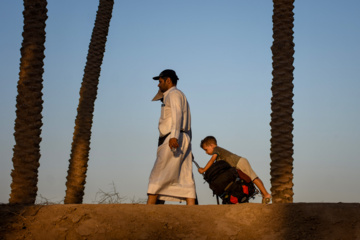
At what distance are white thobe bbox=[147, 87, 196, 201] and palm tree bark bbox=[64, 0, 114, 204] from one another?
5.11m

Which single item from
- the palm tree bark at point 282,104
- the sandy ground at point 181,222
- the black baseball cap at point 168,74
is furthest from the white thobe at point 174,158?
the palm tree bark at point 282,104

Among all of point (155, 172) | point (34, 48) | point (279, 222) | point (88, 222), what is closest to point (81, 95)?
point (34, 48)

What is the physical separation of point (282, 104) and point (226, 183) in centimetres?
308

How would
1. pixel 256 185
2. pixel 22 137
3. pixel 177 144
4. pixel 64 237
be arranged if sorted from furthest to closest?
pixel 22 137, pixel 256 185, pixel 177 144, pixel 64 237

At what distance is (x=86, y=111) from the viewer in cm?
1301

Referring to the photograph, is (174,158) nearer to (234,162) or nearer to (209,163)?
(209,163)

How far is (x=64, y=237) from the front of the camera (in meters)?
6.63

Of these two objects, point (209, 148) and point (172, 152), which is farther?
point (209, 148)

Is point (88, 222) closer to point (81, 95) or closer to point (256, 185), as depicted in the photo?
point (256, 185)

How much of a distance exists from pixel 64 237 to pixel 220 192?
2.61 meters

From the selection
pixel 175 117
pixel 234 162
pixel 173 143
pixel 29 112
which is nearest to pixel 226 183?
pixel 234 162

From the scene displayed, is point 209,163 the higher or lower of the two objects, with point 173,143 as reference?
lower

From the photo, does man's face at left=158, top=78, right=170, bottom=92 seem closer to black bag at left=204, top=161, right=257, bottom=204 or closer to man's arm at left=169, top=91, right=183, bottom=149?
man's arm at left=169, top=91, right=183, bottom=149

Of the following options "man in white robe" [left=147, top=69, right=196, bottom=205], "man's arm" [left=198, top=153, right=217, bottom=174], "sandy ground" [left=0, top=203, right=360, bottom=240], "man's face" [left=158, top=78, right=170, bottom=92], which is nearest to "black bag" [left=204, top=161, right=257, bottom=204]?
"man's arm" [left=198, top=153, right=217, bottom=174]
